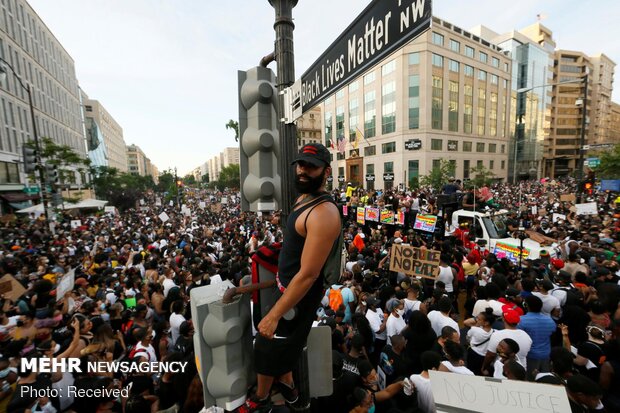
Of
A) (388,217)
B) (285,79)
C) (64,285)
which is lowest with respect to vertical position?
(64,285)

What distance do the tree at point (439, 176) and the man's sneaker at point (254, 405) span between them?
1628 inches

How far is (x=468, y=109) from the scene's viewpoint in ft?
160

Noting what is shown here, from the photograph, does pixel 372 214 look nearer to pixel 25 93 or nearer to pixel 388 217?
pixel 388 217

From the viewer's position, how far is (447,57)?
146ft

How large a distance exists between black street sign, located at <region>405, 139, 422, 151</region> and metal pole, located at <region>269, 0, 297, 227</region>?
46.6 metres

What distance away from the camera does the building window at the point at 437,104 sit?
44141 mm

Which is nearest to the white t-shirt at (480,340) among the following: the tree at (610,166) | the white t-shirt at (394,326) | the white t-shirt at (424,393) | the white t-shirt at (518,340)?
the white t-shirt at (518,340)

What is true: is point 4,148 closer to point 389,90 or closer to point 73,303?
point 73,303

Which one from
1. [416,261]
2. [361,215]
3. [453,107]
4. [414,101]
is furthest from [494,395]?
[453,107]

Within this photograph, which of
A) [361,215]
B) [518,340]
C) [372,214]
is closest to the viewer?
[518,340]

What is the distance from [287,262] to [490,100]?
205 ft

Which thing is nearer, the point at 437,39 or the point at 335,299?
the point at 335,299

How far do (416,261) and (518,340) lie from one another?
2592 millimetres

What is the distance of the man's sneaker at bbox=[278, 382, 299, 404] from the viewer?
1704 millimetres
